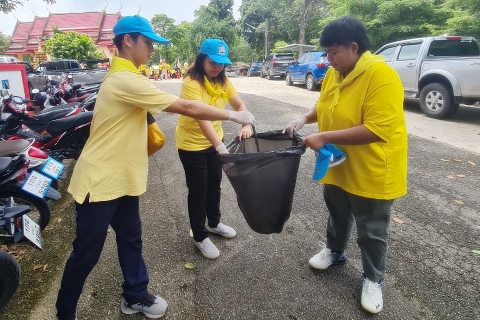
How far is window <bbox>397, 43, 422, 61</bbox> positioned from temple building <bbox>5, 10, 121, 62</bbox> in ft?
102

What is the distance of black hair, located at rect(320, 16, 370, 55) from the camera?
5.82 feet

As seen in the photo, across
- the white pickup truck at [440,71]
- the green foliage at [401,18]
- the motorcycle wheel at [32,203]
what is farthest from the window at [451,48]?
the motorcycle wheel at [32,203]

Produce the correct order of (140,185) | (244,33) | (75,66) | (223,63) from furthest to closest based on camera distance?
(244,33) → (75,66) → (223,63) → (140,185)

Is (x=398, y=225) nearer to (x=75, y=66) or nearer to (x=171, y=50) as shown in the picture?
(x=75, y=66)

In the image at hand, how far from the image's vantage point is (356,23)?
1.80 metres

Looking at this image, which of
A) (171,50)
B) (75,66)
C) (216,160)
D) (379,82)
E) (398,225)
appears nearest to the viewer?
(379,82)

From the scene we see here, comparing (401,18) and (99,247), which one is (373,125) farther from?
(401,18)

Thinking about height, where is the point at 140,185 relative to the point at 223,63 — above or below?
below

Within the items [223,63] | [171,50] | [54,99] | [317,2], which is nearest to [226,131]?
[54,99]

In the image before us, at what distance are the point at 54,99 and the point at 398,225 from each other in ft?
22.9

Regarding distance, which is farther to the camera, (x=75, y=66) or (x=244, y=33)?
(x=244, y=33)

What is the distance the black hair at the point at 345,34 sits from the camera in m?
1.77

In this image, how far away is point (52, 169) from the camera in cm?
310

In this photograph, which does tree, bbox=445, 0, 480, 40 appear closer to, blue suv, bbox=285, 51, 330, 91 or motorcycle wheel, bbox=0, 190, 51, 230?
blue suv, bbox=285, 51, 330, 91
